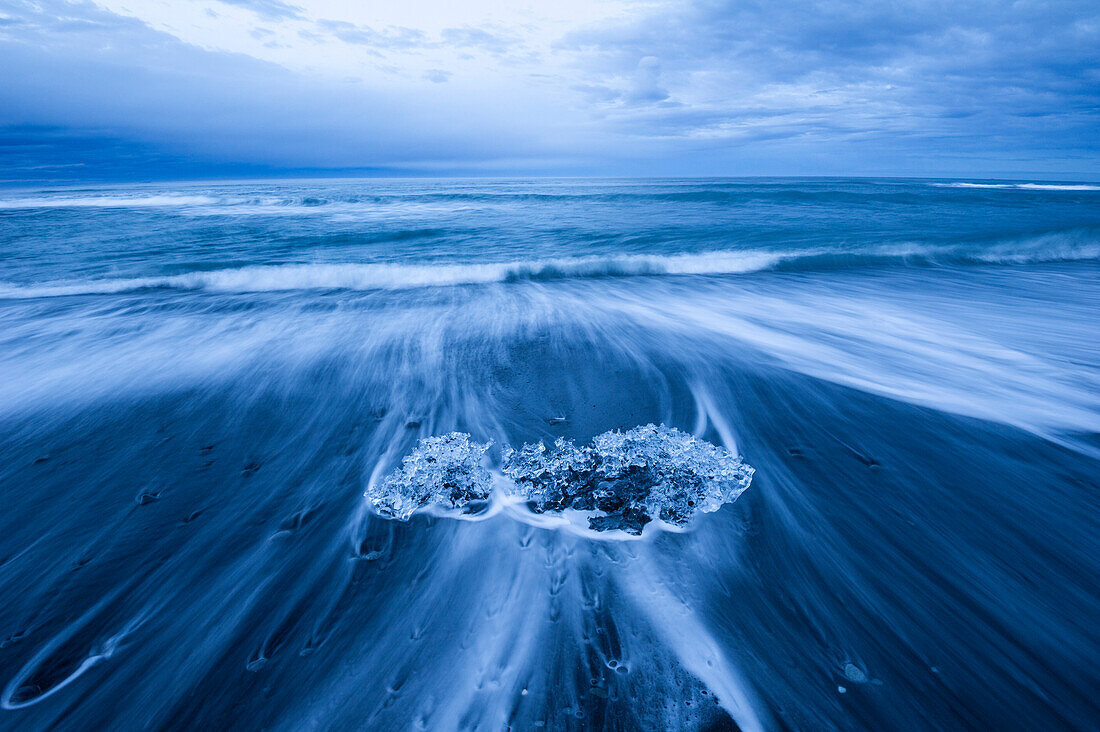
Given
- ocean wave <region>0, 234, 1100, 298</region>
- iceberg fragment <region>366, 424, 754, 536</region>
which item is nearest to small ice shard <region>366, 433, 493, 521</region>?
iceberg fragment <region>366, 424, 754, 536</region>

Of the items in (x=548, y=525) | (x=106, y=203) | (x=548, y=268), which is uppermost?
(x=548, y=268)

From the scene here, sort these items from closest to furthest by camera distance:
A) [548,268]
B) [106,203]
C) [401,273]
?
[401,273] → [548,268] → [106,203]

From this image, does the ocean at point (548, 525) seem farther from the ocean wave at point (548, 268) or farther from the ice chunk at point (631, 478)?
the ocean wave at point (548, 268)

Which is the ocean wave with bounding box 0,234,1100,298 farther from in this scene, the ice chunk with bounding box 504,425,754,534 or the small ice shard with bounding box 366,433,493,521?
the ice chunk with bounding box 504,425,754,534

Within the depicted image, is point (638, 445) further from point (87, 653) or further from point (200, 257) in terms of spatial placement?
point (200, 257)

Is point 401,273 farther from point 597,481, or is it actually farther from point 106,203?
point 106,203

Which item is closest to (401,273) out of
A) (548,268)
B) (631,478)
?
(548,268)
